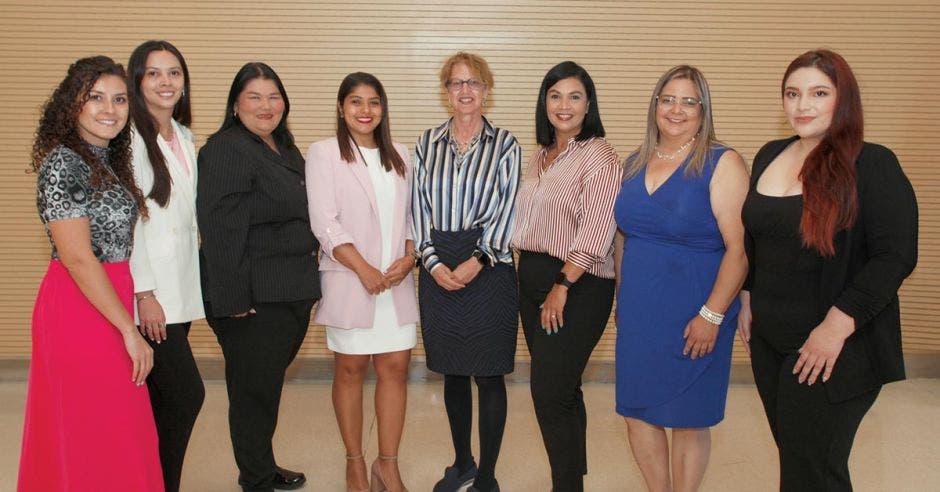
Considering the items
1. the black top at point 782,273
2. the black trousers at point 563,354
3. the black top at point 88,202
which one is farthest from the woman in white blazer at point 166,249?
the black top at point 782,273

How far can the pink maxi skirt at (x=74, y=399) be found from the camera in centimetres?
221

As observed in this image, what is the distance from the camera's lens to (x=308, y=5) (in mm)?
4898

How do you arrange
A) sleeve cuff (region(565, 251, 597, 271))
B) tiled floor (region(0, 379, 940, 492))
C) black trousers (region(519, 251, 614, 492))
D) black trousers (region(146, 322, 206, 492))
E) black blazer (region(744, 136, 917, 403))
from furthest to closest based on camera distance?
tiled floor (region(0, 379, 940, 492)), black trousers (region(519, 251, 614, 492)), sleeve cuff (region(565, 251, 597, 271)), black trousers (region(146, 322, 206, 492)), black blazer (region(744, 136, 917, 403))

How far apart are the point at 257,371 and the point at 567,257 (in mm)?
1330

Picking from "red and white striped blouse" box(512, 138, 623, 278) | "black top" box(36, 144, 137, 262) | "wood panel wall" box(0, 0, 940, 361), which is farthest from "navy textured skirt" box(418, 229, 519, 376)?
"wood panel wall" box(0, 0, 940, 361)

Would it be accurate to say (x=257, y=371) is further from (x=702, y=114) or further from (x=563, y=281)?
(x=702, y=114)

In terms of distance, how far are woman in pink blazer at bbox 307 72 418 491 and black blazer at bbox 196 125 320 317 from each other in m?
0.08

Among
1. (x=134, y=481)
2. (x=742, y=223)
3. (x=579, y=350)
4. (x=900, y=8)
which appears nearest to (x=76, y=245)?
(x=134, y=481)

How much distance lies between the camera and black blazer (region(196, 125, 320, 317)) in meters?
2.85

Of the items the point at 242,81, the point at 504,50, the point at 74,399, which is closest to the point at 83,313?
the point at 74,399

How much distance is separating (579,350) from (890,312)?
1.13 meters

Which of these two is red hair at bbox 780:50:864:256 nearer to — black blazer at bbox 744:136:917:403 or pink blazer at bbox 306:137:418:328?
black blazer at bbox 744:136:917:403

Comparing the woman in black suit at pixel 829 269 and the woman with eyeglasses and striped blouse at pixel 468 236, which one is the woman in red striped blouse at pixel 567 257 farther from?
the woman in black suit at pixel 829 269

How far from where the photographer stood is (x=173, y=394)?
2.67 m
